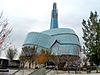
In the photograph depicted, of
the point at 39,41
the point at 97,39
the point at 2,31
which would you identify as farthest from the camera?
the point at 39,41

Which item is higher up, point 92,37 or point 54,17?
point 54,17

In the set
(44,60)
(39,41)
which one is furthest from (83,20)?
(39,41)

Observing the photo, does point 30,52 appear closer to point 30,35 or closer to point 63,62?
point 63,62

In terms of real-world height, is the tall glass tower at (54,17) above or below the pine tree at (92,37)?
above

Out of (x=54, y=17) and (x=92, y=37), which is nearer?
(x=92, y=37)

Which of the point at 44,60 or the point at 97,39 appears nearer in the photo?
the point at 97,39

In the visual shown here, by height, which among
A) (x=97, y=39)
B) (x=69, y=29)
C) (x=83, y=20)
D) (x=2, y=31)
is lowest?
(x=2, y=31)

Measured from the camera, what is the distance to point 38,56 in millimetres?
87125

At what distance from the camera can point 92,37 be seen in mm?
44375

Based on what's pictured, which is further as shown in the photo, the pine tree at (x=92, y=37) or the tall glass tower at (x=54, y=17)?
the tall glass tower at (x=54, y=17)

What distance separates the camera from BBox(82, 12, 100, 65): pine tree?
43625 millimetres

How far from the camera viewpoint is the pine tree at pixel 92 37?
4362 cm

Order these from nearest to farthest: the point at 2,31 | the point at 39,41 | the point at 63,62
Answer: the point at 2,31, the point at 63,62, the point at 39,41

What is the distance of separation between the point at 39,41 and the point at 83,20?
67.9 m
